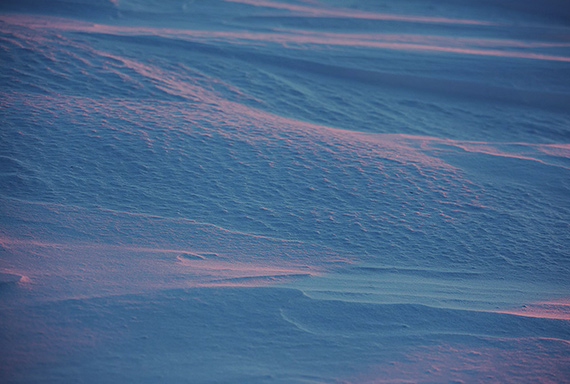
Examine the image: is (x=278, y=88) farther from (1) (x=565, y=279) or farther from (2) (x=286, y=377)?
(2) (x=286, y=377)

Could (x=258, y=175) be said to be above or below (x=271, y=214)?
above

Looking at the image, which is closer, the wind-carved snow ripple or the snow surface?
the snow surface

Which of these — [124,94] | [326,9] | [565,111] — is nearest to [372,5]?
[326,9]

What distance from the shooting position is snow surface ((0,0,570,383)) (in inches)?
78.0

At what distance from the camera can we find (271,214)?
2.96m

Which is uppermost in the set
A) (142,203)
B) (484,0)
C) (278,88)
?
(484,0)

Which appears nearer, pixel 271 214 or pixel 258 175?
pixel 271 214

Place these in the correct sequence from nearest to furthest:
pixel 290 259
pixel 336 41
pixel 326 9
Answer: pixel 290 259, pixel 336 41, pixel 326 9

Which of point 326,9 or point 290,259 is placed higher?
point 326,9

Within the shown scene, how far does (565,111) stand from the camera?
217 inches

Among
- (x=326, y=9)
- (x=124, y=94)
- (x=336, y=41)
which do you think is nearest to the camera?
(x=124, y=94)

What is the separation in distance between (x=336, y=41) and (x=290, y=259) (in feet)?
15.7

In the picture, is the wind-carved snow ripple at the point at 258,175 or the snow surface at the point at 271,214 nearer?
the snow surface at the point at 271,214

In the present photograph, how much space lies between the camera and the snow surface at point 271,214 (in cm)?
198
